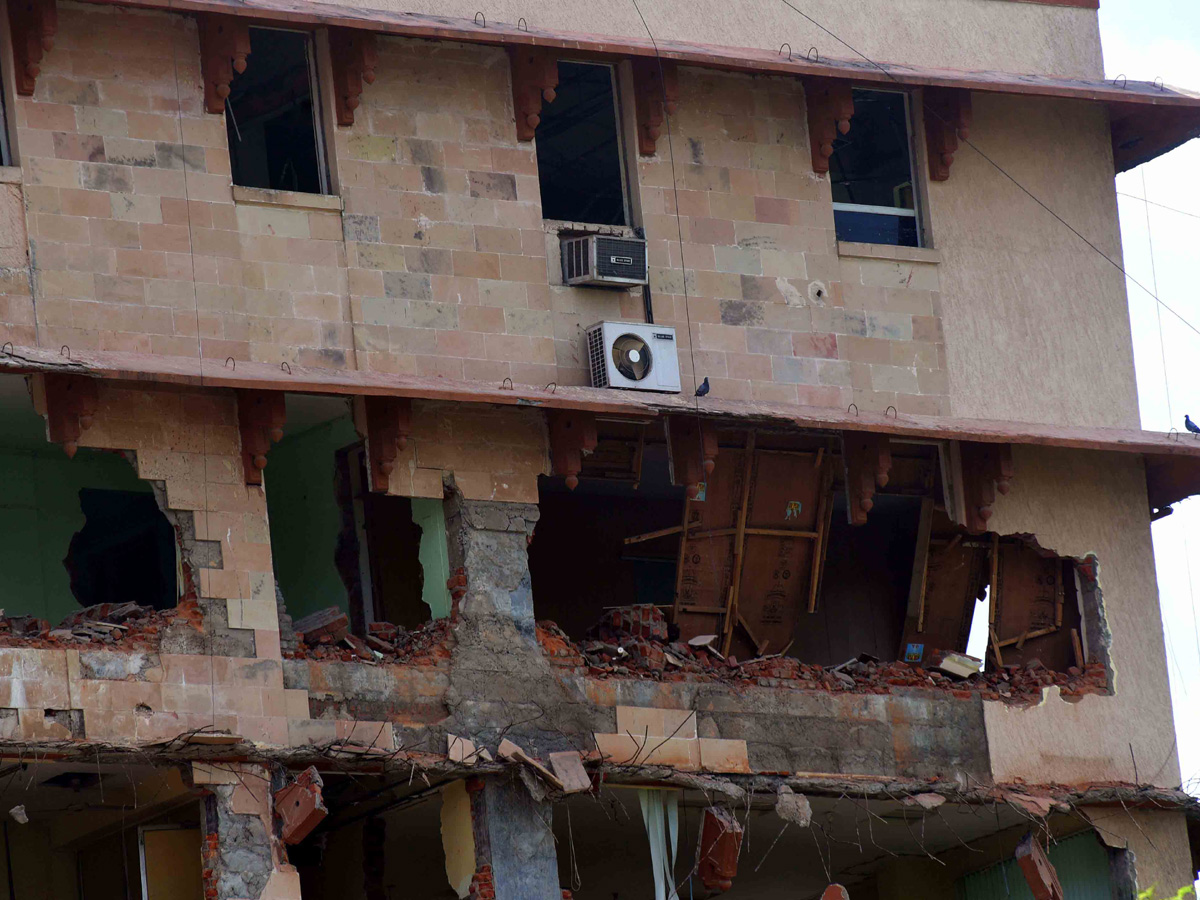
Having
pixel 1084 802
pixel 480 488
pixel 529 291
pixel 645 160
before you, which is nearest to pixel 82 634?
pixel 480 488

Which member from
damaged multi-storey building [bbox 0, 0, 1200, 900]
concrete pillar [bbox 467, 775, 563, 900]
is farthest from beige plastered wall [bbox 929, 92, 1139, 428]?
concrete pillar [bbox 467, 775, 563, 900]

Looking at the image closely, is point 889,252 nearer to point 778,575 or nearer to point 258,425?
point 778,575

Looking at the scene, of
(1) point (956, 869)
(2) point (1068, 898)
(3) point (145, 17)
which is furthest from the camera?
(1) point (956, 869)

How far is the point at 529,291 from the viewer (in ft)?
72.3

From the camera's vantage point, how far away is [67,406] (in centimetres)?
1970

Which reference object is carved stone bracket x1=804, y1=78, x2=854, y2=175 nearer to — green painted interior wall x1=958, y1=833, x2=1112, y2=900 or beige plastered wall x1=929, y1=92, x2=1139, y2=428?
beige plastered wall x1=929, y1=92, x2=1139, y2=428

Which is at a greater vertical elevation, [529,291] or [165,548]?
[529,291]

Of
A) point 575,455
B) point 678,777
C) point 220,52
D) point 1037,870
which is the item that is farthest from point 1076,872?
point 220,52

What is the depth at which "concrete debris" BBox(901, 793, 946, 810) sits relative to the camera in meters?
22.7

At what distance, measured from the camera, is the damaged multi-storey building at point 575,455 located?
20156 millimetres

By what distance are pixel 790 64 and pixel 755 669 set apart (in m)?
5.72

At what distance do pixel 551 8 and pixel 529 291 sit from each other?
279cm

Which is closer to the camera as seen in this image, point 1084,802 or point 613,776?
point 613,776

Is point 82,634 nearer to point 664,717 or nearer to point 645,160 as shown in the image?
point 664,717
